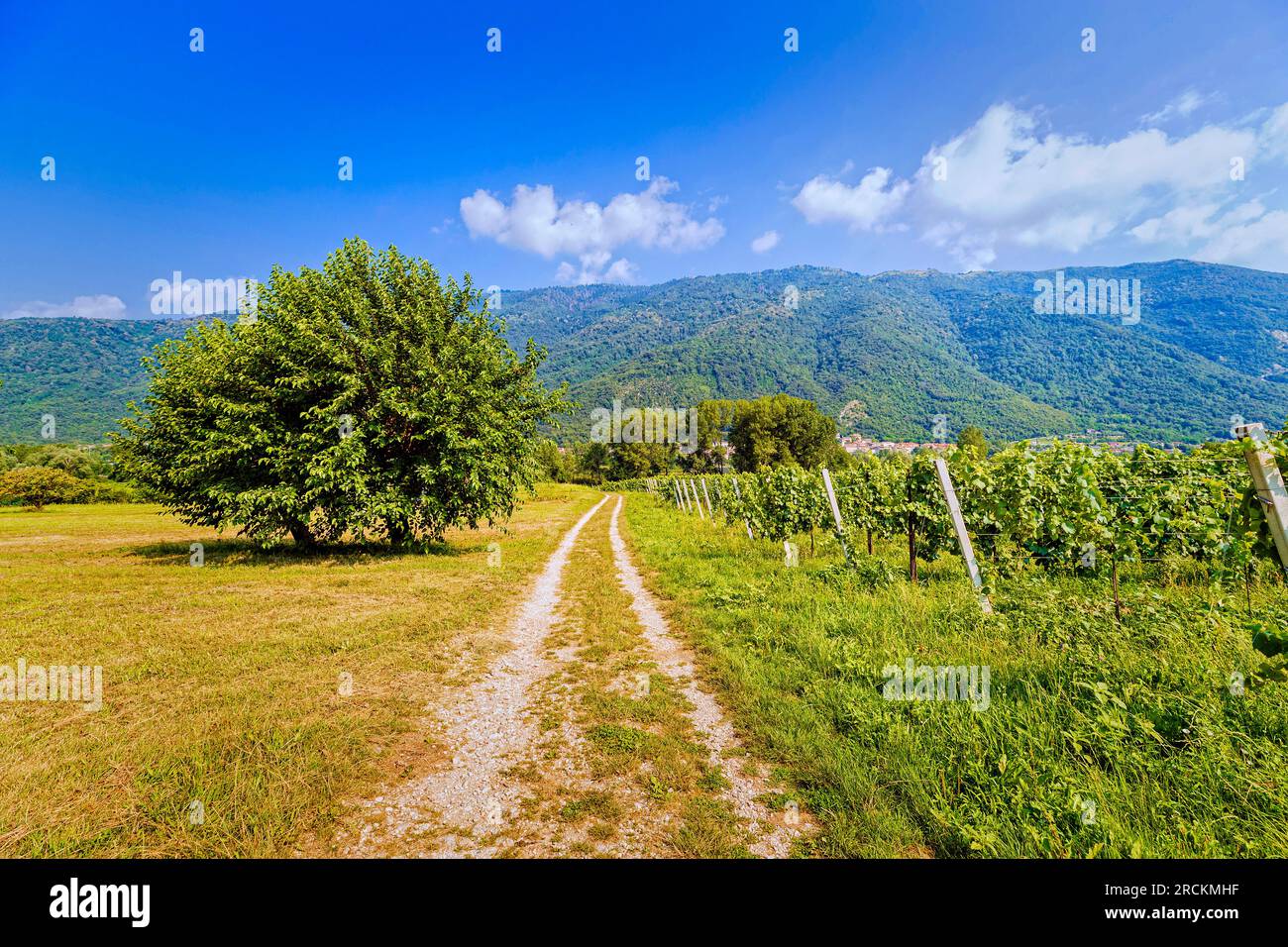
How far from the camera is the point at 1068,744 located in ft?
12.5

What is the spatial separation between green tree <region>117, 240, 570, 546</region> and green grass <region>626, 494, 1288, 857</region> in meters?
11.4

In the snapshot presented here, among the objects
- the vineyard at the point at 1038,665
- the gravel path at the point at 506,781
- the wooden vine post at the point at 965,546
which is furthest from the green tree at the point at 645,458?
the gravel path at the point at 506,781

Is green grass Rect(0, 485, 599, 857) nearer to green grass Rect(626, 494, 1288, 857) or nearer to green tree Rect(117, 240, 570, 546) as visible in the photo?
green tree Rect(117, 240, 570, 546)

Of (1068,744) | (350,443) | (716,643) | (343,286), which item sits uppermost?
(343,286)

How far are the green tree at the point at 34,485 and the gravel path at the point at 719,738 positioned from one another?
199ft

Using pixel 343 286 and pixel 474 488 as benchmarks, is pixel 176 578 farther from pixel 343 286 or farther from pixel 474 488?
pixel 343 286

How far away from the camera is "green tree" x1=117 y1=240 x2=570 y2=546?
559 inches

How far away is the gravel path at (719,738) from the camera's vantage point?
128 inches

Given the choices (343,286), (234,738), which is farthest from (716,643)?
(343,286)

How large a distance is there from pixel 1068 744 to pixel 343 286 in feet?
63.7

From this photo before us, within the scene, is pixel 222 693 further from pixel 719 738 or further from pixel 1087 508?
pixel 1087 508

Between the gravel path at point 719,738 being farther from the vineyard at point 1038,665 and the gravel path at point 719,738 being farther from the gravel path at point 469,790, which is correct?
the gravel path at point 469,790

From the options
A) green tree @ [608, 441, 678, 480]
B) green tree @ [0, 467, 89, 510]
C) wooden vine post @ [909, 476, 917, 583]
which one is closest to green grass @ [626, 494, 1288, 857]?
wooden vine post @ [909, 476, 917, 583]
